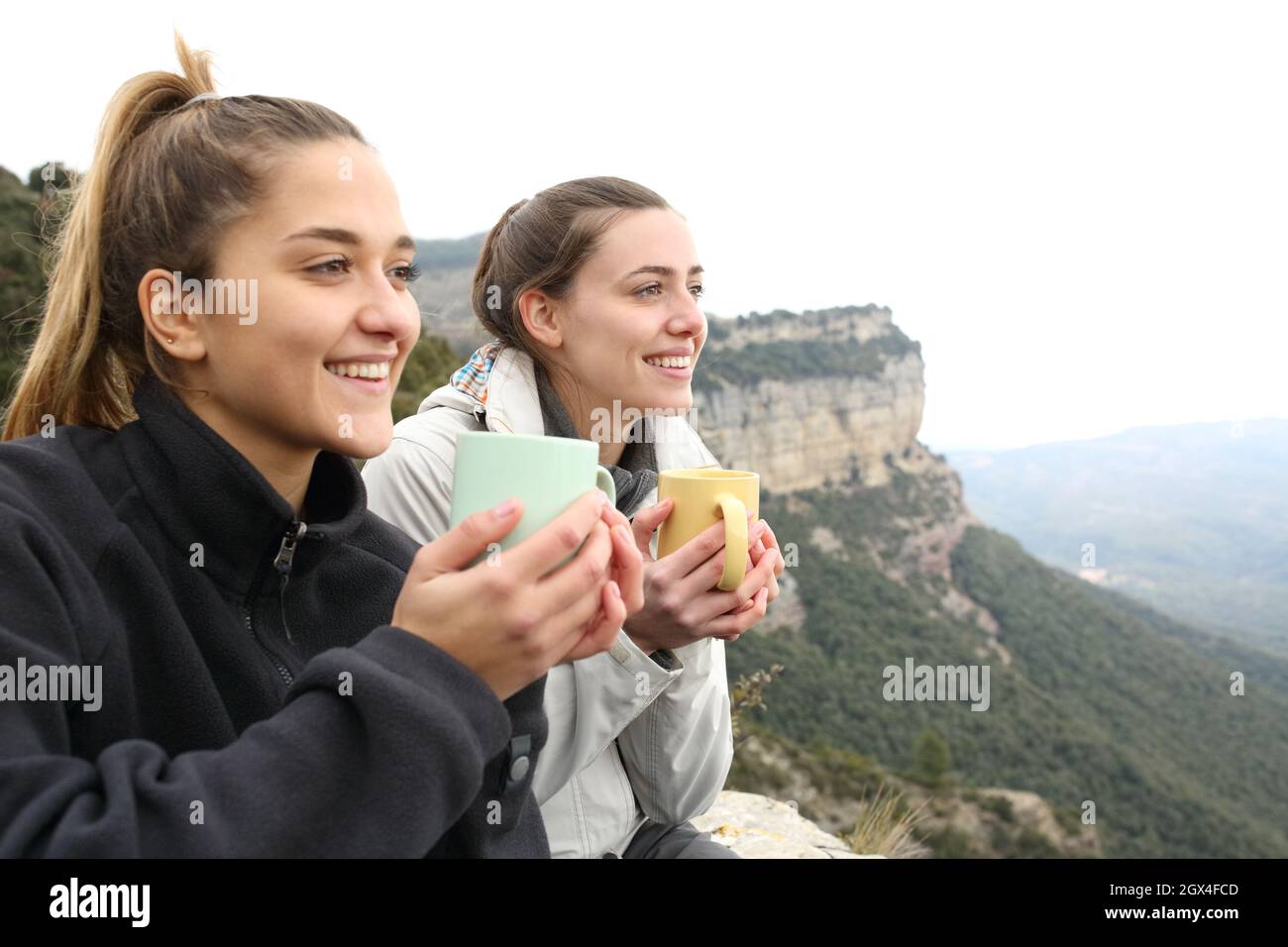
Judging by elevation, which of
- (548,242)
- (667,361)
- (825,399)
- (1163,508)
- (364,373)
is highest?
(825,399)

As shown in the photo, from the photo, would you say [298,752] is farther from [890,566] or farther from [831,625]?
[890,566]

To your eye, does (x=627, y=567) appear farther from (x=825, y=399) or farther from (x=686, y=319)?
(x=825, y=399)

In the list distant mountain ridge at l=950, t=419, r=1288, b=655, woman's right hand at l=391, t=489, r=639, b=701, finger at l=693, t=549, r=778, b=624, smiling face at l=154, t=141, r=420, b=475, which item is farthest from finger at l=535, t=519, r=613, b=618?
distant mountain ridge at l=950, t=419, r=1288, b=655

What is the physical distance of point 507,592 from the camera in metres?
1.13

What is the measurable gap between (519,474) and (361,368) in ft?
1.61

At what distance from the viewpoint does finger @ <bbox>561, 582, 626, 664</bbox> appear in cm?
128

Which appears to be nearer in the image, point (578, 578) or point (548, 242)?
point (578, 578)

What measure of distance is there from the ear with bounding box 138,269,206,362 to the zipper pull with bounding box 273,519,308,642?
346 millimetres

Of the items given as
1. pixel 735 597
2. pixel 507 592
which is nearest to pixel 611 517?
pixel 507 592

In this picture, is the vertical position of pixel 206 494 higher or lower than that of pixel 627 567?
higher

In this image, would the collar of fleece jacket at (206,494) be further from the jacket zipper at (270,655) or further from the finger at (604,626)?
the finger at (604,626)

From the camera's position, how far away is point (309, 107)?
168 centimetres

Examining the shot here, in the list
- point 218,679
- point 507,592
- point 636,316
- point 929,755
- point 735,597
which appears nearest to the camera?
point 507,592

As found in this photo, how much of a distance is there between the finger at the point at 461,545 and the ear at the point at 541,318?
193cm
